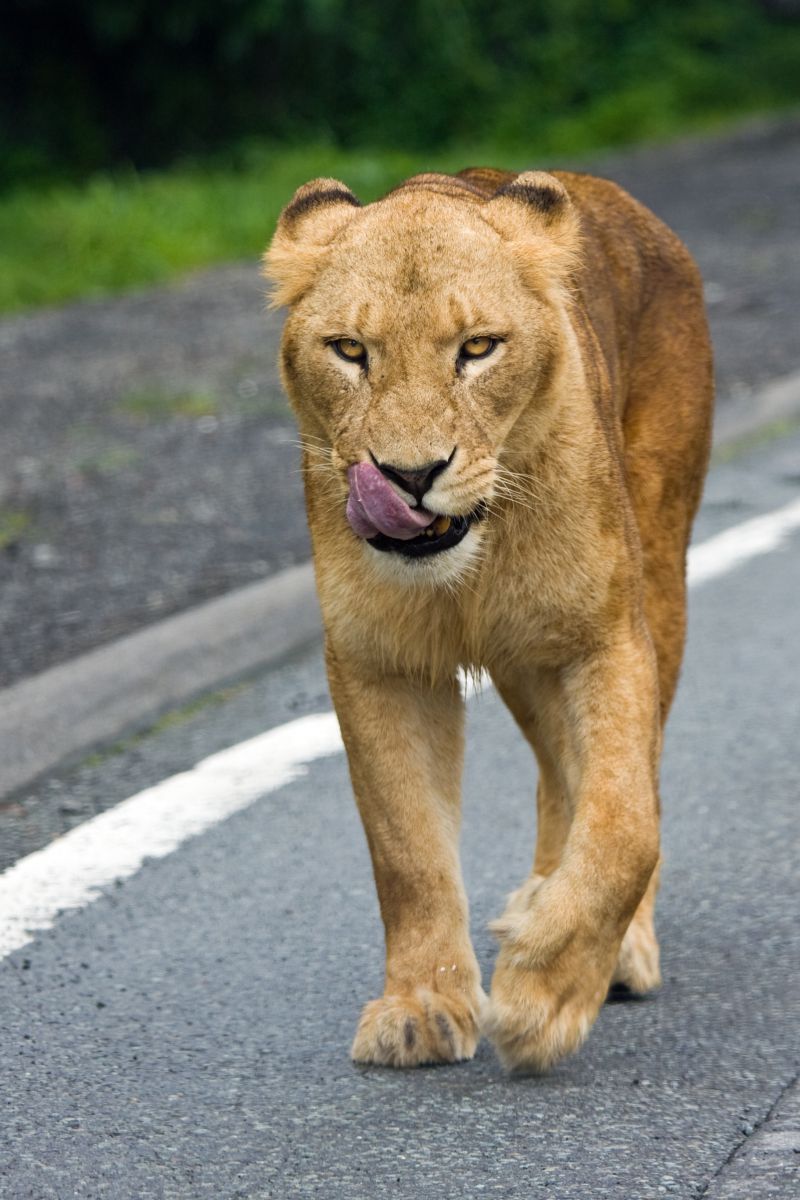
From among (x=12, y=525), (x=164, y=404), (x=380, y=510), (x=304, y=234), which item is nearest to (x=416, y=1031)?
(x=380, y=510)

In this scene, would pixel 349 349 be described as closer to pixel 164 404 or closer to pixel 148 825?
pixel 148 825

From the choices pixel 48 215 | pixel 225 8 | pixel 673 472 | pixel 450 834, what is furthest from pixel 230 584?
pixel 225 8

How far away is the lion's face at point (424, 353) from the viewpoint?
3.30 metres

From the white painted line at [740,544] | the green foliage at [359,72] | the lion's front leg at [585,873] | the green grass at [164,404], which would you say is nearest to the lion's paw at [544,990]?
the lion's front leg at [585,873]

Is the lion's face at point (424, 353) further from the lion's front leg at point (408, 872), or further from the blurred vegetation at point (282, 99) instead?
the blurred vegetation at point (282, 99)

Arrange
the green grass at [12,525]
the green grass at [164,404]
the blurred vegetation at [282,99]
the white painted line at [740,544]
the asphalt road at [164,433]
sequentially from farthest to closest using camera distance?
the blurred vegetation at [282,99], the green grass at [164,404], the green grass at [12,525], the white painted line at [740,544], the asphalt road at [164,433]

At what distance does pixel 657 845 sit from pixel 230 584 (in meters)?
3.13

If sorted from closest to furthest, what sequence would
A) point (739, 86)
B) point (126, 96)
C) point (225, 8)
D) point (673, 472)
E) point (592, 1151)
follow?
point (592, 1151)
point (673, 472)
point (225, 8)
point (126, 96)
point (739, 86)

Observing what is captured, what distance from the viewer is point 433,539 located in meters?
3.36

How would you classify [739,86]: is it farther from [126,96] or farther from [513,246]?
Answer: [513,246]

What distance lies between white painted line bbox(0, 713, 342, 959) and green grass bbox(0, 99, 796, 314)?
6782 millimetres

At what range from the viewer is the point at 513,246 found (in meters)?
3.59

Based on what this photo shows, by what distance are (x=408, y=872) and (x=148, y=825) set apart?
126 centimetres

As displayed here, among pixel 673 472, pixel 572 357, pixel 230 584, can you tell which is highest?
pixel 572 357
